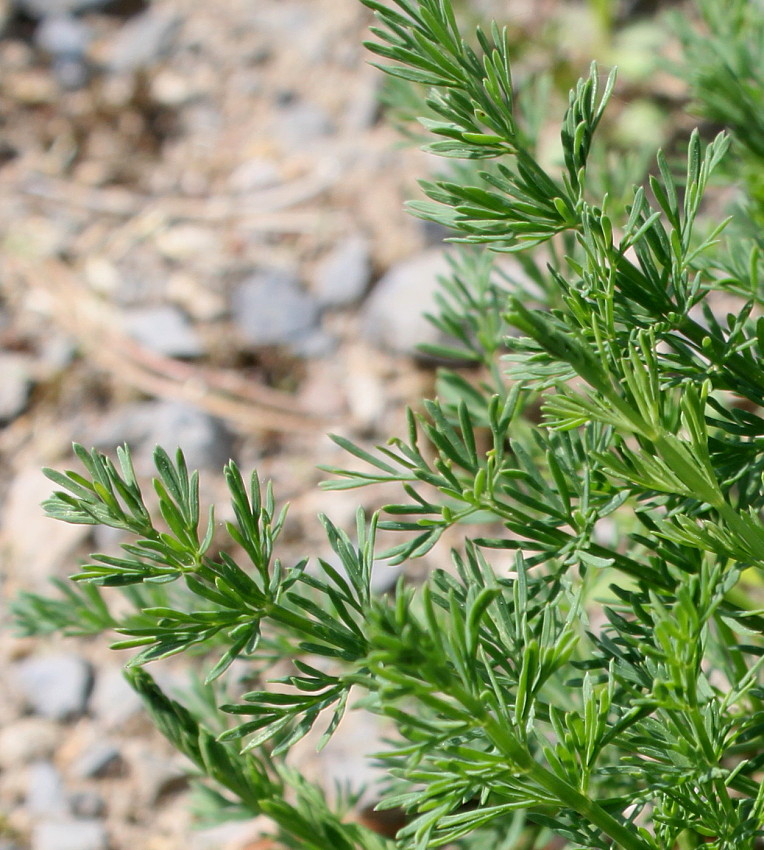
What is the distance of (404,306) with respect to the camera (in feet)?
6.52

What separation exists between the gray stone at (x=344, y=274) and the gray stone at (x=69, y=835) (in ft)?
3.69

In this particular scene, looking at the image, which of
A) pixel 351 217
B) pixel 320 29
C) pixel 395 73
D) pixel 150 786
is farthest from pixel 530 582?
pixel 320 29

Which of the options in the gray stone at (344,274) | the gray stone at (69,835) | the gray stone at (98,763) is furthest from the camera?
the gray stone at (344,274)

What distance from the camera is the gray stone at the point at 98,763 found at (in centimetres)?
150

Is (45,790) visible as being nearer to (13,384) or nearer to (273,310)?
(13,384)

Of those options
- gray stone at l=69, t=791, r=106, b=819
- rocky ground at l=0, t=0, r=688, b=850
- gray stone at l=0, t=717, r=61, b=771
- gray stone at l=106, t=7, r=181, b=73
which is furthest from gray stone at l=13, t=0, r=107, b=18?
gray stone at l=69, t=791, r=106, b=819

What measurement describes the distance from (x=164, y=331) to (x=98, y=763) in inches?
36.0

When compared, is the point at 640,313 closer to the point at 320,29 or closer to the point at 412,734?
the point at 412,734

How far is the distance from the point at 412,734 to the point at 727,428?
32cm

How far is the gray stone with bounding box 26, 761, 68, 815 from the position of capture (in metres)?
1.45

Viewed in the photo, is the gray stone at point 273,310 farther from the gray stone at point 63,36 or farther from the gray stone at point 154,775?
the gray stone at point 63,36

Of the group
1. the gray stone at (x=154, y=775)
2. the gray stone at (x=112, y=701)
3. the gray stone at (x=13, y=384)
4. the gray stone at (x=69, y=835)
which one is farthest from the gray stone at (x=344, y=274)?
the gray stone at (x=69, y=835)

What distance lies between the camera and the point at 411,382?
1.95 meters

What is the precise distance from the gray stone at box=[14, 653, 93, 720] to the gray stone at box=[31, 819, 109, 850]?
8.0 inches
